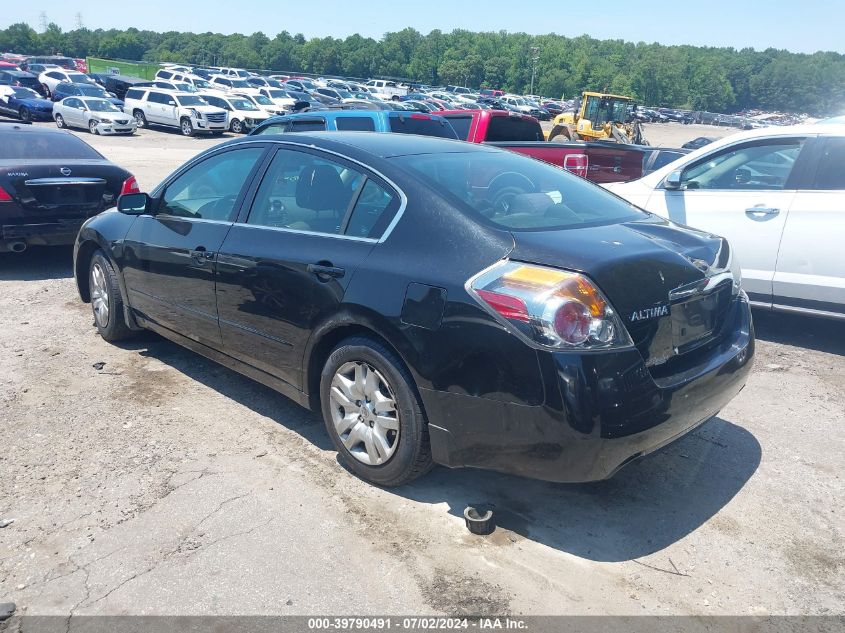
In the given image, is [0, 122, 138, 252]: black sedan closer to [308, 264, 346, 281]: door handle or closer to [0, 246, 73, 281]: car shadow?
[0, 246, 73, 281]: car shadow

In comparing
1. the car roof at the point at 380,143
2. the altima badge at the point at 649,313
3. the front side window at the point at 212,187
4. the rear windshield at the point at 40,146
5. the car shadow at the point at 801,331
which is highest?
the car roof at the point at 380,143

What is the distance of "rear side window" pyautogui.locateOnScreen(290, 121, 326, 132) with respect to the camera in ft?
30.5

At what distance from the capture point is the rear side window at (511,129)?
1045 centimetres

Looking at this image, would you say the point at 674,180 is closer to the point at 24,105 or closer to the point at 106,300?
the point at 106,300

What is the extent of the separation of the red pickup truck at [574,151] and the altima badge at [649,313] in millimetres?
5599

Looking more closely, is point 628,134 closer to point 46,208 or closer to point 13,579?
point 46,208

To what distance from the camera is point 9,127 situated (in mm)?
7996

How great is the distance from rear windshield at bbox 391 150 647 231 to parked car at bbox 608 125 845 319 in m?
2.38

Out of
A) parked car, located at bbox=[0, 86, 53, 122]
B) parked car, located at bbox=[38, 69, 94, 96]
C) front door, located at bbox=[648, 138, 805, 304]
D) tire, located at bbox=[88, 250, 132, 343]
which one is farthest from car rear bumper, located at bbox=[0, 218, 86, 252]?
parked car, located at bbox=[38, 69, 94, 96]

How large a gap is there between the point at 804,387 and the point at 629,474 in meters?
2.13

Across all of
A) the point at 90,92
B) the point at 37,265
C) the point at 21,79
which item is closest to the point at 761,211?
the point at 37,265

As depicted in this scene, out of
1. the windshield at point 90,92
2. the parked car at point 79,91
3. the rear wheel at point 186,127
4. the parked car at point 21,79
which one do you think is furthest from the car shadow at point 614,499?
the parked car at point 21,79

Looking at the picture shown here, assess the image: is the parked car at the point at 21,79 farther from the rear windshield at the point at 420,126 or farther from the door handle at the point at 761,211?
the door handle at the point at 761,211

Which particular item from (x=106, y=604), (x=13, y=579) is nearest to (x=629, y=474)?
(x=106, y=604)
